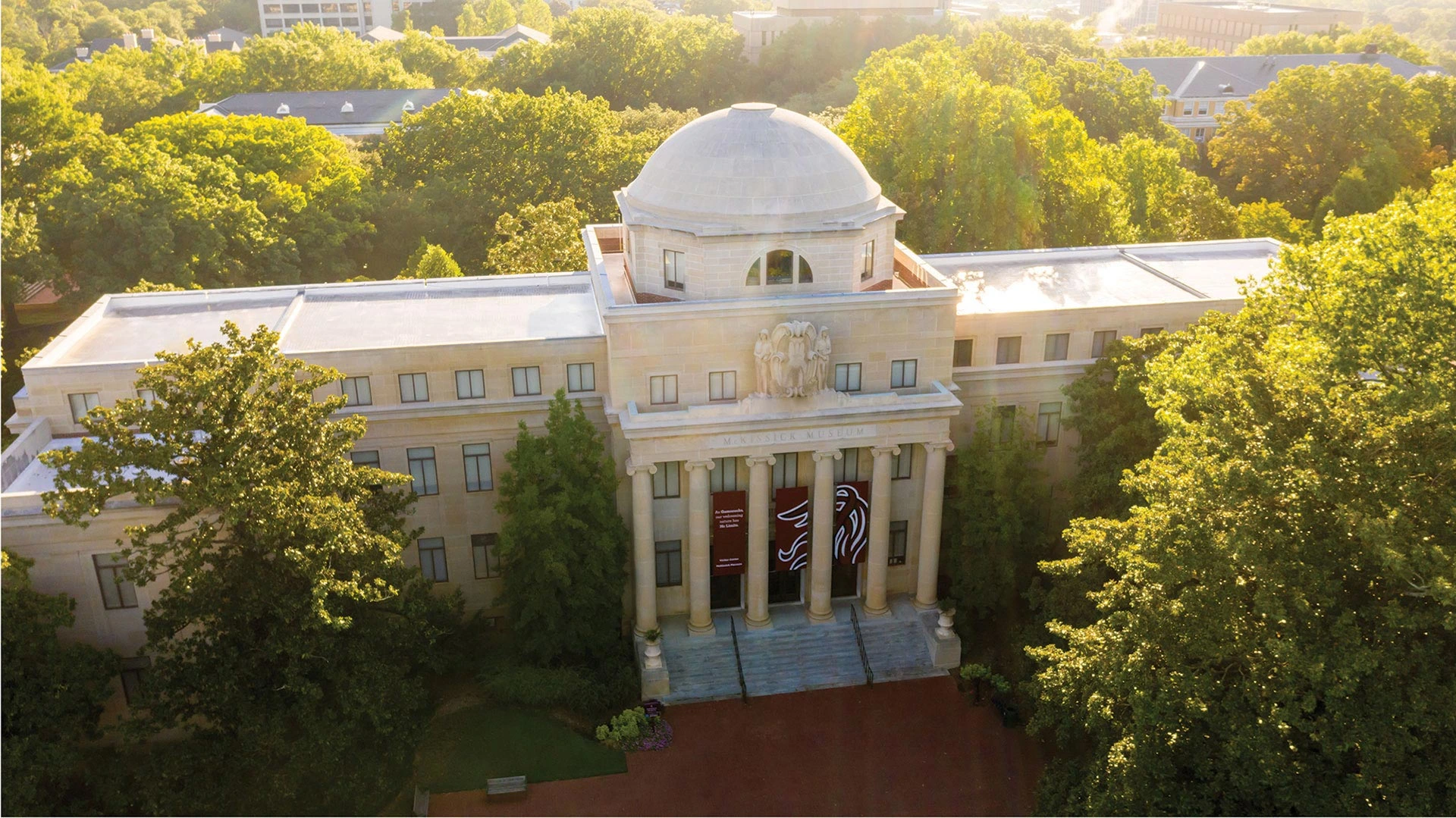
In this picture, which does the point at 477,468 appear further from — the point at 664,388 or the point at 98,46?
the point at 98,46

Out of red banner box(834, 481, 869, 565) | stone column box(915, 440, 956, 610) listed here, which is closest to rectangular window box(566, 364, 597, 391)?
red banner box(834, 481, 869, 565)

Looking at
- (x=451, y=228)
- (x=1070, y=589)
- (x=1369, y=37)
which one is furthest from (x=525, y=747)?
(x=1369, y=37)

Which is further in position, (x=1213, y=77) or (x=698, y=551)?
(x=1213, y=77)

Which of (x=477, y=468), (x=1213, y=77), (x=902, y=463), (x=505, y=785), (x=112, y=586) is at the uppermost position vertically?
(x=1213, y=77)

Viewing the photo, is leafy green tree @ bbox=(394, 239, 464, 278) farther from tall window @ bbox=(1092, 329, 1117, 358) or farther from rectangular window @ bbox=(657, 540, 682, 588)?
tall window @ bbox=(1092, 329, 1117, 358)

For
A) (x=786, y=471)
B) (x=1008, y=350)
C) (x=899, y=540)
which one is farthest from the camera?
(x=899, y=540)

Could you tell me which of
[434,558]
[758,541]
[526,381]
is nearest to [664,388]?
[526,381]
